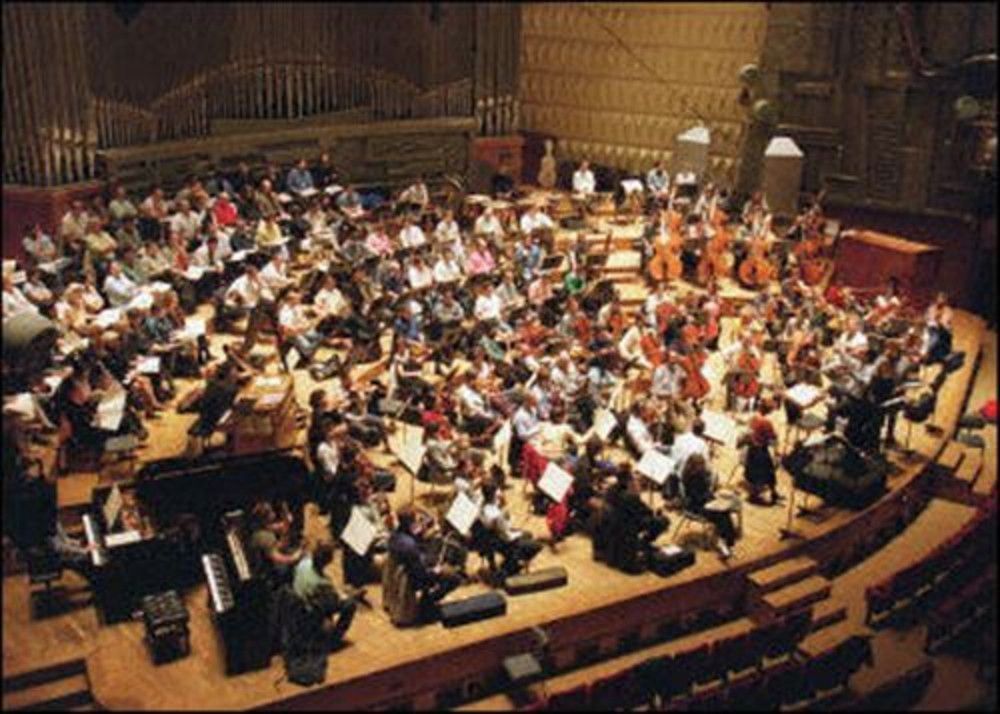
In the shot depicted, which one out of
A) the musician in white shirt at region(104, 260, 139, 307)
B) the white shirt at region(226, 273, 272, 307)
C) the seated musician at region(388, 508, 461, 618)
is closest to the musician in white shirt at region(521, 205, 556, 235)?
the white shirt at region(226, 273, 272, 307)

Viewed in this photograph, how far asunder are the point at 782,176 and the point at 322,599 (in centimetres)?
Answer: 1348

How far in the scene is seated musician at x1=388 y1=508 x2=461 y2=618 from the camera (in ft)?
32.2

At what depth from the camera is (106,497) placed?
10539 millimetres

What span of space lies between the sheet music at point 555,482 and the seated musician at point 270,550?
236cm

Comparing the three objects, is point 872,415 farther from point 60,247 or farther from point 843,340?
point 60,247

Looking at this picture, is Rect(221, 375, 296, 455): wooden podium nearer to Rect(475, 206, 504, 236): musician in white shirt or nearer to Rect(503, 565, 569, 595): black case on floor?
Rect(503, 565, 569, 595): black case on floor

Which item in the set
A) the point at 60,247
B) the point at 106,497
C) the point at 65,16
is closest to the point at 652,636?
the point at 106,497

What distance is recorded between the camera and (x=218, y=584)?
933 cm

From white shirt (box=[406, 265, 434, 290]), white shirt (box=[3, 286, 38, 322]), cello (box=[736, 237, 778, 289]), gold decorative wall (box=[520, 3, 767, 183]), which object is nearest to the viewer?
white shirt (box=[3, 286, 38, 322])

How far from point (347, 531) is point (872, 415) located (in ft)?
20.3

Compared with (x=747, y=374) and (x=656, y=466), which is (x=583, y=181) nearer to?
(x=747, y=374)

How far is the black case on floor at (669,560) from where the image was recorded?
11.0m

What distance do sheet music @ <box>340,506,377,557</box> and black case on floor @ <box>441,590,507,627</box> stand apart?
0.95 metres

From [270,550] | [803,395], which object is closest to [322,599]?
[270,550]
